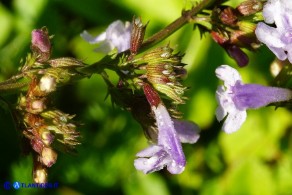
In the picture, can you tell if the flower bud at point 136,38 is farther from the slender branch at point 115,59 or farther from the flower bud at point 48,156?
the flower bud at point 48,156

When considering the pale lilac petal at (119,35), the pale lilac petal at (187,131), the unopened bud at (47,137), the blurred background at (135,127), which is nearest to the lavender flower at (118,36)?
the pale lilac petal at (119,35)

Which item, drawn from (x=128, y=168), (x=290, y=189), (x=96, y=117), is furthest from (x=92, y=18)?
(x=290, y=189)

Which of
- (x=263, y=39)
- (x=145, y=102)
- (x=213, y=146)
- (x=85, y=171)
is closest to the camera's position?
(x=263, y=39)

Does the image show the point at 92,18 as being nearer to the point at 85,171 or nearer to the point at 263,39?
the point at 85,171

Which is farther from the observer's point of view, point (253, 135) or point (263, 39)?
point (253, 135)

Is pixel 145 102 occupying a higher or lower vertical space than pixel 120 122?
higher

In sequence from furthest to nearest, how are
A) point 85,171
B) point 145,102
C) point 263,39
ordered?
point 85,171 < point 145,102 < point 263,39

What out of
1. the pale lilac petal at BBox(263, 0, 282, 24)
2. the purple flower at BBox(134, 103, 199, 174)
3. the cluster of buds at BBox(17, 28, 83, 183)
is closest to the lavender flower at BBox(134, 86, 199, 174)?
the purple flower at BBox(134, 103, 199, 174)

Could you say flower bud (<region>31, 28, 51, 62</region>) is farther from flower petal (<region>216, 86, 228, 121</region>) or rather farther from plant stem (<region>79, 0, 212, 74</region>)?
flower petal (<region>216, 86, 228, 121</region>)

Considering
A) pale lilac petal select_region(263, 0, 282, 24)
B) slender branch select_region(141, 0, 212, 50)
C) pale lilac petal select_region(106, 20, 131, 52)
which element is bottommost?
pale lilac petal select_region(106, 20, 131, 52)
